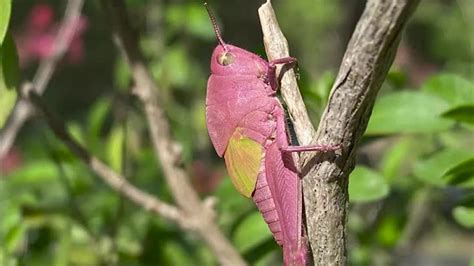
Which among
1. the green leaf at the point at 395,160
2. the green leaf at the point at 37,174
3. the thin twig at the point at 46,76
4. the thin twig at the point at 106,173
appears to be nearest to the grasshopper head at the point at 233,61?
the thin twig at the point at 106,173

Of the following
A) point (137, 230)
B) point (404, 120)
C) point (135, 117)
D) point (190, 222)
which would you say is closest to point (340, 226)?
point (404, 120)

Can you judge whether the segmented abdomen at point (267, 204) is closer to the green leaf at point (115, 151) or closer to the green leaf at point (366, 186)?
the green leaf at point (366, 186)

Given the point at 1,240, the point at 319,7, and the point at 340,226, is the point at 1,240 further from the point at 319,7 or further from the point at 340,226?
the point at 319,7

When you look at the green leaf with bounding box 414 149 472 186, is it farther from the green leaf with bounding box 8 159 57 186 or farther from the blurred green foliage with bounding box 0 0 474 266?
the green leaf with bounding box 8 159 57 186

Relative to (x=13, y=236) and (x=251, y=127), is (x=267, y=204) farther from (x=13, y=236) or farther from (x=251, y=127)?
(x=13, y=236)

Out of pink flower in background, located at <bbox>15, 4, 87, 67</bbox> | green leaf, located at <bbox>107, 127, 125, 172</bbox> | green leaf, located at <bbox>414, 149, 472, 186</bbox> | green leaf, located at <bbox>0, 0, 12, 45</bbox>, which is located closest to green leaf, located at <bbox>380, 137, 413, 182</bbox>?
green leaf, located at <bbox>414, 149, 472, 186</bbox>
